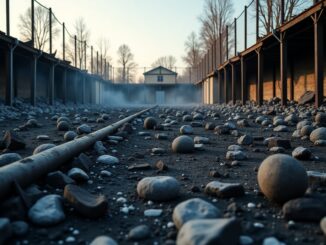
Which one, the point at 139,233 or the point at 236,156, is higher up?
the point at 236,156

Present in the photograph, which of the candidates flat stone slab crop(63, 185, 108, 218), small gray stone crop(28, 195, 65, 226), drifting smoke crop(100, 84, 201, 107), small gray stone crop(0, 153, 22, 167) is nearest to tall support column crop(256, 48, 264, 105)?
small gray stone crop(0, 153, 22, 167)

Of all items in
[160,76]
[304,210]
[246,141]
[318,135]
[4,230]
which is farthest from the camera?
[160,76]

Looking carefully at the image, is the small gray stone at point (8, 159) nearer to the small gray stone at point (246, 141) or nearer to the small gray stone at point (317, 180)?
the small gray stone at point (317, 180)

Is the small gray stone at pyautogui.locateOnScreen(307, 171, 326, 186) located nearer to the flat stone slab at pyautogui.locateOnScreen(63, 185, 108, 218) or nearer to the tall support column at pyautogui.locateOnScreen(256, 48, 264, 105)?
the flat stone slab at pyautogui.locateOnScreen(63, 185, 108, 218)

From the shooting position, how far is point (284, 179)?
7.61 ft

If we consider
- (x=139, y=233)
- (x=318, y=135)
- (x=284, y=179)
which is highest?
(x=318, y=135)

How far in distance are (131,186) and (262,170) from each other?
42.1 inches

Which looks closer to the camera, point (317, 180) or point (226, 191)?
point (226, 191)

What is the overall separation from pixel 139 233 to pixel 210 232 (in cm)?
47

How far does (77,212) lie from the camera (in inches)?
88.5

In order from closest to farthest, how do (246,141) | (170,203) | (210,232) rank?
(210,232) → (170,203) → (246,141)

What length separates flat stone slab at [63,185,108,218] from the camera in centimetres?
220

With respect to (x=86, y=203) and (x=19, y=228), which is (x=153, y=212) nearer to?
(x=86, y=203)

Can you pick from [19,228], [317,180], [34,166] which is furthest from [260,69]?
[19,228]
